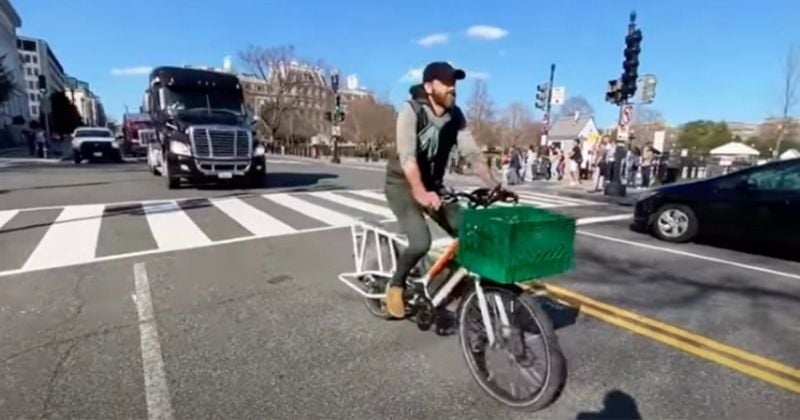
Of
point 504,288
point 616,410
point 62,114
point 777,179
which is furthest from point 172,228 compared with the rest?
point 62,114

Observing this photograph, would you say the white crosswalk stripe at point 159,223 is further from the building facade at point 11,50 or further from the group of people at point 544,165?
the building facade at point 11,50

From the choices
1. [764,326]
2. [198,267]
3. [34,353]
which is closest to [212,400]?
[34,353]

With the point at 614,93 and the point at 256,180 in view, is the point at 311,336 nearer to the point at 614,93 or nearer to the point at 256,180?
the point at 256,180

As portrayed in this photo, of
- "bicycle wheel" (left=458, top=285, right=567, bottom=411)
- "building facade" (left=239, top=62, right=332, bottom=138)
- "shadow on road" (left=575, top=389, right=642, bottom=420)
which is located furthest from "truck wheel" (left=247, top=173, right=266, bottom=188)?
"building facade" (left=239, top=62, right=332, bottom=138)

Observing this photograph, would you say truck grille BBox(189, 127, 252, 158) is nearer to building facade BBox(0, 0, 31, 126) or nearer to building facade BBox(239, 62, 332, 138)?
building facade BBox(239, 62, 332, 138)

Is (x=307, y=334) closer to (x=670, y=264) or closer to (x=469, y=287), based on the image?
(x=469, y=287)

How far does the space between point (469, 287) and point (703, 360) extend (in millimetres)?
1845

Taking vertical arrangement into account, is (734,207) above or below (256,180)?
above

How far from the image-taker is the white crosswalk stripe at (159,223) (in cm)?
628

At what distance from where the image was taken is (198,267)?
5.63m

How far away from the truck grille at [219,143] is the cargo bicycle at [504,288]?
10.4 meters

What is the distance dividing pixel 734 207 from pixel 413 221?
5.93 meters

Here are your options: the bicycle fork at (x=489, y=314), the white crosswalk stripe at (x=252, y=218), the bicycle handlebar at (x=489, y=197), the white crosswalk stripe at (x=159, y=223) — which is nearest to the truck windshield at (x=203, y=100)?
the white crosswalk stripe at (x=159, y=223)

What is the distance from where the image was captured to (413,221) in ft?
11.1
